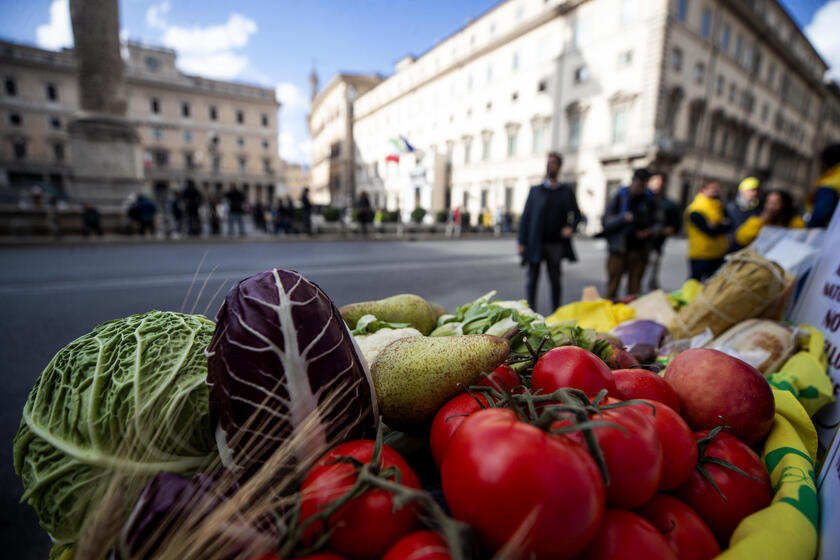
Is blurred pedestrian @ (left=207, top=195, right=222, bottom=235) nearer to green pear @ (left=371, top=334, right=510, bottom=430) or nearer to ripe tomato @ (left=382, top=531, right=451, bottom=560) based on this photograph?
green pear @ (left=371, top=334, right=510, bottom=430)

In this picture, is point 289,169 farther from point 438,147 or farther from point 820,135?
point 820,135

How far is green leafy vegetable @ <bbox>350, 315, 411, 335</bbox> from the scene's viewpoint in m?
1.62

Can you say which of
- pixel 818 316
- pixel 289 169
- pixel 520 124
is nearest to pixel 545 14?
pixel 520 124

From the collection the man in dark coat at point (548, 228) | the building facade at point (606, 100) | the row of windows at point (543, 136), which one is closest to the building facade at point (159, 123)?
the building facade at point (606, 100)

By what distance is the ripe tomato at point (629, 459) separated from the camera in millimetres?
730

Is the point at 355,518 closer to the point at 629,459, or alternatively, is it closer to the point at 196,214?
the point at 629,459

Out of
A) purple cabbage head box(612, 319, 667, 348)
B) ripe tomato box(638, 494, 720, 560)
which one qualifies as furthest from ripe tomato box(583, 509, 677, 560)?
purple cabbage head box(612, 319, 667, 348)

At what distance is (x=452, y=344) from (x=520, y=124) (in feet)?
114

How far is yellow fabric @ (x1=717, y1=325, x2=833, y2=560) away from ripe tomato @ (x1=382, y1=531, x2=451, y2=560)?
1.76ft

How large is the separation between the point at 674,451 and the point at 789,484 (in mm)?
367

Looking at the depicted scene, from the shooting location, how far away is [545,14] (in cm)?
2956

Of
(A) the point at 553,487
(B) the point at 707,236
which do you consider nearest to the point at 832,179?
(B) the point at 707,236

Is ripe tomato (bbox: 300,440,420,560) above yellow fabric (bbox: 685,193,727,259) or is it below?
below

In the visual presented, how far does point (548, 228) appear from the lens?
16.2 feet
